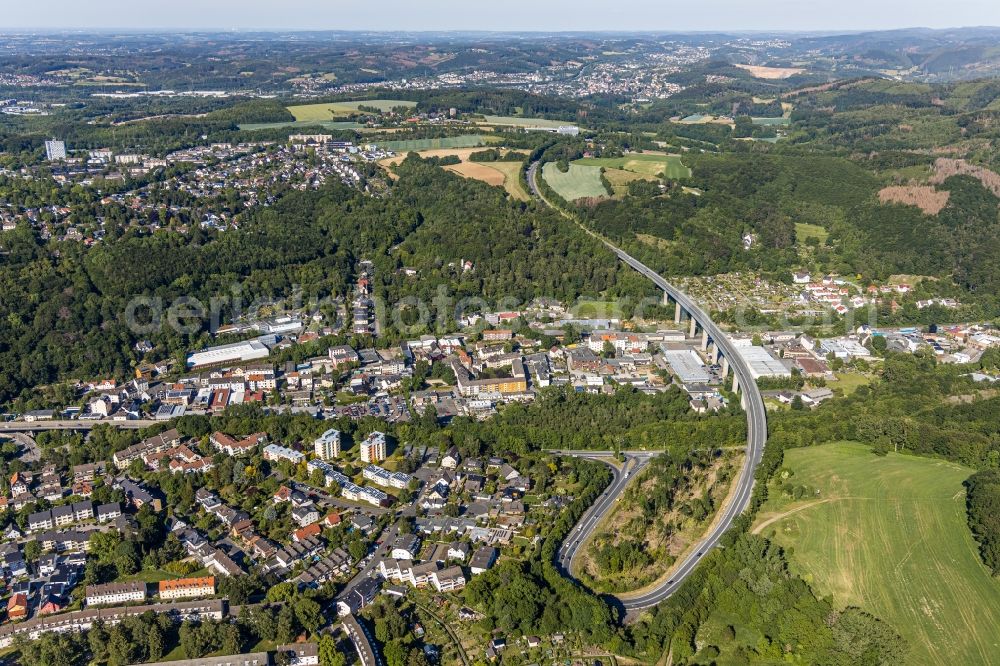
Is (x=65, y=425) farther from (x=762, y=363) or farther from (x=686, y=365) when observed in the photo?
(x=762, y=363)

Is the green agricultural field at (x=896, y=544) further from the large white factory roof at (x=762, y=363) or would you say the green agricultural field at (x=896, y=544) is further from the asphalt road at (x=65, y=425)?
the asphalt road at (x=65, y=425)

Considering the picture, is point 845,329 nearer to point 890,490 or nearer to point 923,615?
point 890,490

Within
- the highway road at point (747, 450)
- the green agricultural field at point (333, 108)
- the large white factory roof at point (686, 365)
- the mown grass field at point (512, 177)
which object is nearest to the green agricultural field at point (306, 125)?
the green agricultural field at point (333, 108)

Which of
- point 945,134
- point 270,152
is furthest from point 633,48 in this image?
point 270,152

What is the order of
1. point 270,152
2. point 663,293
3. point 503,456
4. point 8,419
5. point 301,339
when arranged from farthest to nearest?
point 270,152 → point 663,293 → point 301,339 → point 8,419 → point 503,456

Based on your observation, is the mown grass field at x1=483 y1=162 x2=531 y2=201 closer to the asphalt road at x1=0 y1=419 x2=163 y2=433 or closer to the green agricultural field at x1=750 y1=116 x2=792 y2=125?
the asphalt road at x1=0 y1=419 x2=163 y2=433

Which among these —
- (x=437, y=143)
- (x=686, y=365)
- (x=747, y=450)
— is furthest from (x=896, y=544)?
(x=437, y=143)

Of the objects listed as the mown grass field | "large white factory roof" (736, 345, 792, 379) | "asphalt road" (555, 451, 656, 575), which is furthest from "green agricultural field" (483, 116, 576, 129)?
"asphalt road" (555, 451, 656, 575)
